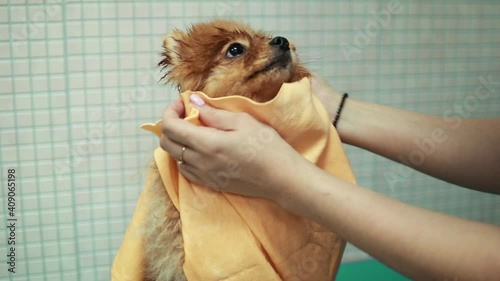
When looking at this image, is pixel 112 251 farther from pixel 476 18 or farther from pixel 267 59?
pixel 476 18

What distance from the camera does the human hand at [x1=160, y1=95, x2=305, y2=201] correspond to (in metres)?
0.65

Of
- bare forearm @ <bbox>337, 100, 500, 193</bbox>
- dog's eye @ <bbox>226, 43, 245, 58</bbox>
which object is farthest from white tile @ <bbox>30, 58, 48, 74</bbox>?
bare forearm @ <bbox>337, 100, 500, 193</bbox>

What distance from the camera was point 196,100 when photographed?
27.6 inches

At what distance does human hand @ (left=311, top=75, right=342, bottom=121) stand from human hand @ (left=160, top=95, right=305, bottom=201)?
0.28 m

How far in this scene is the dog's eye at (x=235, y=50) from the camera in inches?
29.5

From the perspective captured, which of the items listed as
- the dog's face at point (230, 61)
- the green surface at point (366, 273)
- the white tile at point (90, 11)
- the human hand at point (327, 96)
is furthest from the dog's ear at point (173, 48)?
the green surface at point (366, 273)

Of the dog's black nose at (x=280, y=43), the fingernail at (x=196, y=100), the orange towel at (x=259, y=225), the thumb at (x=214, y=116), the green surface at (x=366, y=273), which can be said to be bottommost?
the green surface at (x=366, y=273)

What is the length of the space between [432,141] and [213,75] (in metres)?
0.41

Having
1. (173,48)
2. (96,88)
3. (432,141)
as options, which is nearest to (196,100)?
(173,48)

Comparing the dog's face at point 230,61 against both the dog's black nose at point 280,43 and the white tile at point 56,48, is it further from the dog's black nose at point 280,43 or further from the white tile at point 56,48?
the white tile at point 56,48

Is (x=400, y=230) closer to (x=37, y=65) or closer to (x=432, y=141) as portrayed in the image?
(x=432, y=141)

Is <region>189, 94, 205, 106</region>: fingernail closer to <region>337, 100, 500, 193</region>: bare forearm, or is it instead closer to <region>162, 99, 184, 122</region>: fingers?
<region>162, 99, 184, 122</region>: fingers

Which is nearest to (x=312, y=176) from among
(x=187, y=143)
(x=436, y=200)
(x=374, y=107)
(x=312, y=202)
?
(x=312, y=202)

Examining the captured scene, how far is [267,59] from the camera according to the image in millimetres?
726
